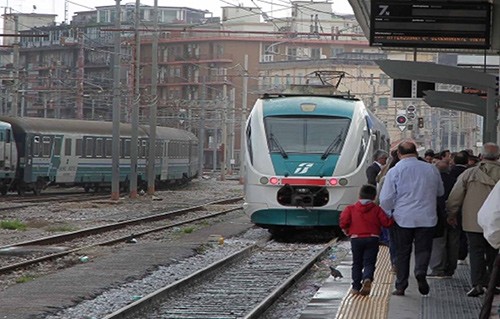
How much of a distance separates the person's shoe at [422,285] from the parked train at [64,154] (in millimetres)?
34358

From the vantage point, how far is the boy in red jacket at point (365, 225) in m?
13.6

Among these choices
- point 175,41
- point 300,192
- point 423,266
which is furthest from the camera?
point 175,41

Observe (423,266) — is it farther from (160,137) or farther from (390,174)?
(160,137)

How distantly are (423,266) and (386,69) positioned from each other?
449cm

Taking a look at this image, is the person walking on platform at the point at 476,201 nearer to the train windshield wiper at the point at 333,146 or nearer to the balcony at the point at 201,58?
the train windshield wiper at the point at 333,146

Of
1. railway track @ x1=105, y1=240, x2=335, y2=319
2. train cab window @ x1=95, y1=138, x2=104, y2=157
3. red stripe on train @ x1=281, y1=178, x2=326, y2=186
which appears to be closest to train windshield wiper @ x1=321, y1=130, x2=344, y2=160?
red stripe on train @ x1=281, y1=178, x2=326, y2=186

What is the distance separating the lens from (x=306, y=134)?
2467 cm

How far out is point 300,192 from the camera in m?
23.7

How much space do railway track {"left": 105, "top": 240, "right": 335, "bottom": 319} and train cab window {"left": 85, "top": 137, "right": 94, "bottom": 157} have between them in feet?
101

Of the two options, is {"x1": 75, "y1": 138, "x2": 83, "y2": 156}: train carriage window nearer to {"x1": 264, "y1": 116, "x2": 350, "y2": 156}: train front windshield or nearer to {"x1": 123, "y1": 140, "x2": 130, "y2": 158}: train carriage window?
{"x1": 123, "y1": 140, "x2": 130, "y2": 158}: train carriage window

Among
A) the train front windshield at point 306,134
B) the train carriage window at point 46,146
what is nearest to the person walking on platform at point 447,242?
the train front windshield at point 306,134

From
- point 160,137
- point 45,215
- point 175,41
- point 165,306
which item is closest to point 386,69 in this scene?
point 165,306

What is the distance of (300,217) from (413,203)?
10.6m

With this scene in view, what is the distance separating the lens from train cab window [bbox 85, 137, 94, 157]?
53031mm
